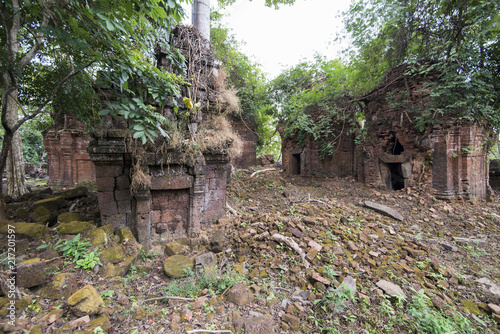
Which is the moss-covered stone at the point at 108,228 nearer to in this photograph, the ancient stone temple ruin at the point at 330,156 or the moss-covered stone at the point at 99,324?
the moss-covered stone at the point at 99,324

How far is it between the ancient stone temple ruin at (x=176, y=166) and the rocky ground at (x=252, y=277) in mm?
361

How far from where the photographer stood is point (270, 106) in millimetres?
11695

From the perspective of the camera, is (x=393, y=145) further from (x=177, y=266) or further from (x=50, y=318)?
(x=50, y=318)

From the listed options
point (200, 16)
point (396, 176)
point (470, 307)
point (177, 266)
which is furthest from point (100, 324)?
point (396, 176)

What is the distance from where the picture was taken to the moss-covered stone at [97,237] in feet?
11.4

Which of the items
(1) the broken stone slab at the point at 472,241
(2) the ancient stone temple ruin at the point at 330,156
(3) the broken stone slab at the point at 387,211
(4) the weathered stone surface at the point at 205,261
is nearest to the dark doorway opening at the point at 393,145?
(2) the ancient stone temple ruin at the point at 330,156

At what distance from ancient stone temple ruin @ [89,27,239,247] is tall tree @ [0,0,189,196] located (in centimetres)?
54

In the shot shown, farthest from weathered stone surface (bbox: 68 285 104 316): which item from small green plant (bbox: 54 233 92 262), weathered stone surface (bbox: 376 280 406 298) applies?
weathered stone surface (bbox: 376 280 406 298)

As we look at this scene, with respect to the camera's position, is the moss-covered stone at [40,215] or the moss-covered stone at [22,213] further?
the moss-covered stone at [22,213]

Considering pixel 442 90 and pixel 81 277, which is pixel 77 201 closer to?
pixel 81 277

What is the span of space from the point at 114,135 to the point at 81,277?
2296 mm

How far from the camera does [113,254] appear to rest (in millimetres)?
3398

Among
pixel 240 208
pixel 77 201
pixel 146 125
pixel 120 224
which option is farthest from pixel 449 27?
pixel 77 201

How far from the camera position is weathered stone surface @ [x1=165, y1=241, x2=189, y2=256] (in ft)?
13.1
